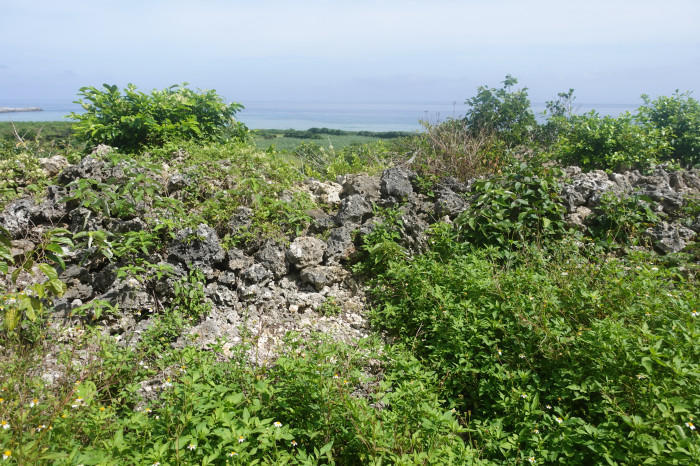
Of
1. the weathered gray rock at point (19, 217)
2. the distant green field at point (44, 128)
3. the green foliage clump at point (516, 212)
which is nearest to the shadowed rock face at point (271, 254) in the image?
the weathered gray rock at point (19, 217)

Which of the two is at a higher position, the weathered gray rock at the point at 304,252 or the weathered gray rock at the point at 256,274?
the weathered gray rock at the point at 304,252

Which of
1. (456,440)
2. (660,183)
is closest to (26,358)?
(456,440)

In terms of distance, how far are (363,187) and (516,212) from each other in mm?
2063

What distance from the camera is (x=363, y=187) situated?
5.95 meters

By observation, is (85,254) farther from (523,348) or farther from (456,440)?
(523,348)

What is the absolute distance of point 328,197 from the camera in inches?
245

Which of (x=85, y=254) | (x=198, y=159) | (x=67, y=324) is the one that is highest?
(x=198, y=159)

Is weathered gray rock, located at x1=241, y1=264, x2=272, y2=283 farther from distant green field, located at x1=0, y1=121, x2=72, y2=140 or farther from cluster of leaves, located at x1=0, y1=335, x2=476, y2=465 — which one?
distant green field, located at x1=0, y1=121, x2=72, y2=140

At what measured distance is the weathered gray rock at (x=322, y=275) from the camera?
15.1ft

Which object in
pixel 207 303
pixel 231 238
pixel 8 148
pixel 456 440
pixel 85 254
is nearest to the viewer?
pixel 456 440

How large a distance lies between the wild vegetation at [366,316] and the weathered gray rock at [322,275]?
223mm

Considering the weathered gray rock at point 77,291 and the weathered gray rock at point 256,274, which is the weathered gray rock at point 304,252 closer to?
the weathered gray rock at point 256,274

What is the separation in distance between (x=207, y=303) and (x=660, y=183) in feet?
20.5

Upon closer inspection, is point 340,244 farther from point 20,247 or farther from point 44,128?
point 44,128
